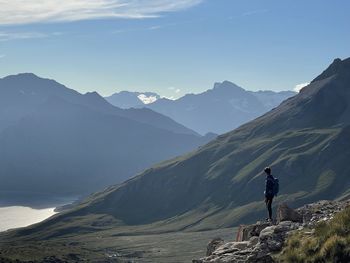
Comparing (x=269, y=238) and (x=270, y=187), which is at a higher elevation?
(x=270, y=187)

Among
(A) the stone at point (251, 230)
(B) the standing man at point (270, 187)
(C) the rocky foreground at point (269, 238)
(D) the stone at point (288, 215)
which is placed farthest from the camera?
(B) the standing man at point (270, 187)

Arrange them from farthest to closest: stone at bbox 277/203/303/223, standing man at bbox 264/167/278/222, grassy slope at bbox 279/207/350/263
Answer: standing man at bbox 264/167/278/222 < stone at bbox 277/203/303/223 < grassy slope at bbox 279/207/350/263

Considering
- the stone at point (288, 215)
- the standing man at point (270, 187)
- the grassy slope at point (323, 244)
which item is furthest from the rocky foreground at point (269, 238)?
the standing man at point (270, 187)

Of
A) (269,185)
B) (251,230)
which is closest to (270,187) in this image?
(269,185)

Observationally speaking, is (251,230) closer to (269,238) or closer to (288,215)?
(288,215)

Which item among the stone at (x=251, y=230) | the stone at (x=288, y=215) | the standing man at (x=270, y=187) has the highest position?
the standing man at (x=270, y=187)

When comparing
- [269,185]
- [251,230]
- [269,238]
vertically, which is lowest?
[251,230]

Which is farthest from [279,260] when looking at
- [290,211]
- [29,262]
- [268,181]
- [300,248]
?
[29,262]

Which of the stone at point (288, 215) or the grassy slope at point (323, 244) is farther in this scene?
the stone at point (288, 215)

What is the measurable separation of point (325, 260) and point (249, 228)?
1379cm

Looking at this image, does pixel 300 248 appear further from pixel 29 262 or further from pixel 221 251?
pixel 29 262

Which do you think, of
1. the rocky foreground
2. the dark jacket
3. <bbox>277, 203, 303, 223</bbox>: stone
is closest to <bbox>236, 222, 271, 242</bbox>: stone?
the rocky foreground

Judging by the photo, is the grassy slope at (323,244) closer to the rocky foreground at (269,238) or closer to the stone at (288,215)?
the rocky foreground at (269,238)

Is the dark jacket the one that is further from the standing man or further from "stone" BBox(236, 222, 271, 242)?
"stone" BBox(236, 222, 271, 242)
